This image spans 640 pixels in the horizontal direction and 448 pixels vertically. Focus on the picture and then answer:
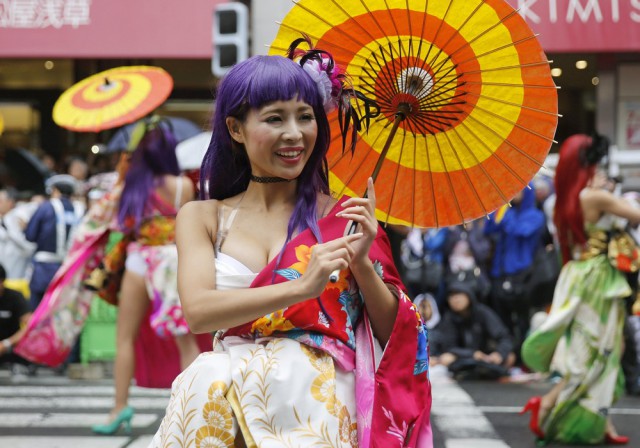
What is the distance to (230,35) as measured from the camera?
1007 centimetres

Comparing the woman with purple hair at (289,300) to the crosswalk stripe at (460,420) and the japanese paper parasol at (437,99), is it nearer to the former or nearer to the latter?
the japanese paper parasol at (437,99)

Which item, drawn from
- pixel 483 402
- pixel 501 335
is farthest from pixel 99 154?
pixel 483 402

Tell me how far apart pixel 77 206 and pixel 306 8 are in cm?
849

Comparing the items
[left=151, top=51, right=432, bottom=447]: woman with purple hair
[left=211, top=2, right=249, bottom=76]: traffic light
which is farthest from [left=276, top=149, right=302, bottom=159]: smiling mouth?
[left=211, top=2, right=249, bottom=76]: traffic light

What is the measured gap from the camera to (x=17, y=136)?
1702 centimetres

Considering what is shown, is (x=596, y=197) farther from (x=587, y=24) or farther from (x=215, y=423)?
(x=587, y=24)

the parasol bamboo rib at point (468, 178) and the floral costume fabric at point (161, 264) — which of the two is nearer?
the parasol bamboo rib at point (468, 178)

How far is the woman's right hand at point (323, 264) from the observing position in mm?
2549

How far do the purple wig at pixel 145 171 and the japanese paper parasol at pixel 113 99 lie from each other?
2.02ft

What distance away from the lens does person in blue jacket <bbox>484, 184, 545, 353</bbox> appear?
10875mm

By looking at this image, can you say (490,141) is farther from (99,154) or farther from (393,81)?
(99,154)

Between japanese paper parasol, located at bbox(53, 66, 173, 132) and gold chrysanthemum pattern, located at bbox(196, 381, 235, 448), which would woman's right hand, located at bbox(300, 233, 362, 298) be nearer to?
gold chrysanthemum pattern, located at bbox(196, 381, 235, 448)

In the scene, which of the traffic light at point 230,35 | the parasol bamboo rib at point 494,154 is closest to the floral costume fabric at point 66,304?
the traffic light at point 230,35

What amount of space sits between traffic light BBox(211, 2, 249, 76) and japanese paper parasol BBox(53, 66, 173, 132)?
197cm
